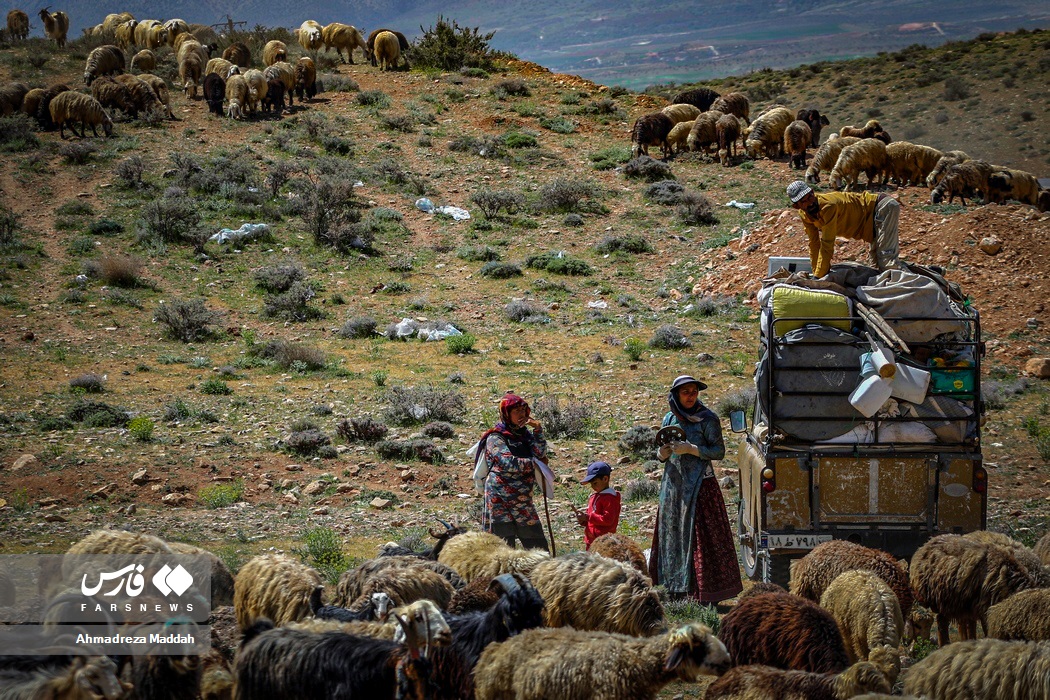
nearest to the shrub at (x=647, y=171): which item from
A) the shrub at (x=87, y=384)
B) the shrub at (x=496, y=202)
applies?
the shrub at (x=496, y=202)

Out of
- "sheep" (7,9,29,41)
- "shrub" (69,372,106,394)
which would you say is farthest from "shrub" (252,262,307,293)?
"sheep" (7,9,29,41)

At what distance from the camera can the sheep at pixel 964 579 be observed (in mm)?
6254

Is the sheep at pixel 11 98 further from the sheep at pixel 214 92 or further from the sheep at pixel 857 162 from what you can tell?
the sheep at pixel 857 162

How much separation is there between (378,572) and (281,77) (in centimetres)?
2857

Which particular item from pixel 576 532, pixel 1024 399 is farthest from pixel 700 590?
pixel 1024 399

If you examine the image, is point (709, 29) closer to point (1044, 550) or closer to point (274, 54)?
point (274, 54)

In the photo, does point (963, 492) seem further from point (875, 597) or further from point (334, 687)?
point (334, 687)

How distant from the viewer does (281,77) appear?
1258 inches

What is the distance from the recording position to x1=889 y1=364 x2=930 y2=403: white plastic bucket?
7031 mm

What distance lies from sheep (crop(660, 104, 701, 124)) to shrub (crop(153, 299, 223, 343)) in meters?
17.8

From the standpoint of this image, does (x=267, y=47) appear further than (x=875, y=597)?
Yes

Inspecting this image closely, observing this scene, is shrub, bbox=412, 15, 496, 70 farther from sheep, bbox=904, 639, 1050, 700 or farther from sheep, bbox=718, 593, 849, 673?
sheep, bbox=904, 639, 1050, 700

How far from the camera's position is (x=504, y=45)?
173 metres

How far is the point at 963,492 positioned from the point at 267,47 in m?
34.3
